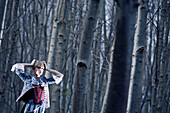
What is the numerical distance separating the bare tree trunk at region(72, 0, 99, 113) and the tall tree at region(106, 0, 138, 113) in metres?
1.15

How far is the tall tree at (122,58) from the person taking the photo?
7.55ft

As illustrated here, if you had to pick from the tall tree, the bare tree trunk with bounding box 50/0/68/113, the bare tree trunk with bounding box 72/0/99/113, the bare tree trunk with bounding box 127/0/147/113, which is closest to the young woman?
the bare tree trunk with bounding box 50/0/68/113

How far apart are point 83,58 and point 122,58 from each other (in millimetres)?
1204

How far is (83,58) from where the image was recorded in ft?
11.4

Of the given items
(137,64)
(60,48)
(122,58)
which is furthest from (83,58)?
(60,48)

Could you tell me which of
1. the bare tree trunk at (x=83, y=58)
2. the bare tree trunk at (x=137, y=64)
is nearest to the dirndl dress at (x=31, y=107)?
the bare tree trunk at (x=83, y=58)

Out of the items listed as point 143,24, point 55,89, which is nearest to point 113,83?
point 143,24

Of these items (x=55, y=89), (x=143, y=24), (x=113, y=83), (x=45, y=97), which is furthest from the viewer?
(x=55, y=89)

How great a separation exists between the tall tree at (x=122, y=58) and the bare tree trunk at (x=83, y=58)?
3.76 feet

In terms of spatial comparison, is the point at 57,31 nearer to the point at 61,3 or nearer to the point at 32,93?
the point at 61,3

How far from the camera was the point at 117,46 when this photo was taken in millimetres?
2342

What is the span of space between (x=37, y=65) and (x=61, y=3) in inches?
45.9

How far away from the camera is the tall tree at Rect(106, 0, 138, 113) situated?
7.55 ft

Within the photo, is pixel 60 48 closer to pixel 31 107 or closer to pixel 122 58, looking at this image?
pixel 31 107
